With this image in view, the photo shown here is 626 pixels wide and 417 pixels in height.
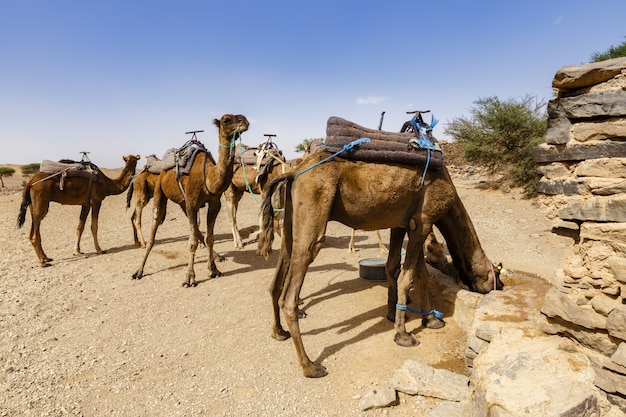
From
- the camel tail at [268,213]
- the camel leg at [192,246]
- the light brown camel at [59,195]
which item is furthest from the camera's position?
the light brown camel at [59,195]

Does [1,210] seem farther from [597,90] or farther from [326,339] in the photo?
[597,90]

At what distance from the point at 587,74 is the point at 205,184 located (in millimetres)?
5835

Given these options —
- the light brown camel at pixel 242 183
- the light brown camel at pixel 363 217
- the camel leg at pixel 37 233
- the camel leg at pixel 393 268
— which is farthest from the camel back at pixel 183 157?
the camel leg at pixel 393 268

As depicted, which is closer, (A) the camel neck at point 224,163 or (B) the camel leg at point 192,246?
(A) the camel neck at point 224,163

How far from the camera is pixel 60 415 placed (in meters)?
3.18

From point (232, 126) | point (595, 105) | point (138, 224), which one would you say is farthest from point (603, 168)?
point (138, 224)

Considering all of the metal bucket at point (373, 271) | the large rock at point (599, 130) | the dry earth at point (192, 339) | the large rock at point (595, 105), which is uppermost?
the large rock at point (595, 105)

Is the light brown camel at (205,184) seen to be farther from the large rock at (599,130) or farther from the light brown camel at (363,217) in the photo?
the large rock at (599,130)

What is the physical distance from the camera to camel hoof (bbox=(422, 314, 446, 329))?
183 inches

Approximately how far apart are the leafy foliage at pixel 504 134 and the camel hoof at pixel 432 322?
11.9 metres

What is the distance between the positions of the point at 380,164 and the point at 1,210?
16.1m

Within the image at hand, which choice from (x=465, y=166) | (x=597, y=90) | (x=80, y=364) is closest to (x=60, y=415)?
(x=80, y=364)

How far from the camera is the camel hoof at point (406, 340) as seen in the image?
4.25 metres

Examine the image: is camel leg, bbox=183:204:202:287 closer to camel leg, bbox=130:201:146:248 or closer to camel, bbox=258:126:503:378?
camel, bbox=258:126:503:378
